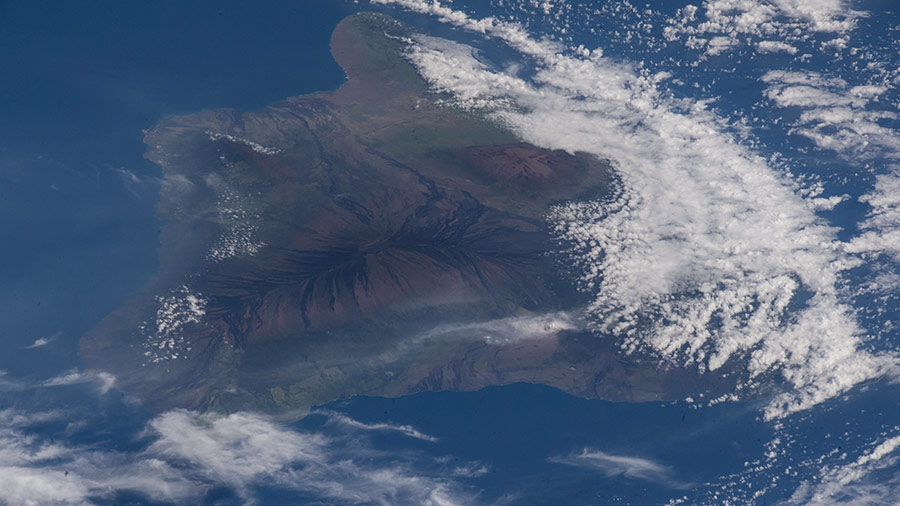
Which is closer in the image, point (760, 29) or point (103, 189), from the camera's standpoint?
point (103, 189)

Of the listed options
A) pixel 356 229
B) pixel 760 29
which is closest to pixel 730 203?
pixel 760 29

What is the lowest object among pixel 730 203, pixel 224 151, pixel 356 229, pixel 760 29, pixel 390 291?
pixel 390 291

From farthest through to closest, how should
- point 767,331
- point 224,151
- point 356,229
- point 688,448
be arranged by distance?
point 224,151, point 356,229, point 767,331, point 688,448

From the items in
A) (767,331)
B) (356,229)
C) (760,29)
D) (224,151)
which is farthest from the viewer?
(760,29)

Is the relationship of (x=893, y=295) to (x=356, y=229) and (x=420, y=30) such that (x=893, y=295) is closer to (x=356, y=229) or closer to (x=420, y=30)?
(x=356, y=229)

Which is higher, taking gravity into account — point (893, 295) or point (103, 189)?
point (103, 189)

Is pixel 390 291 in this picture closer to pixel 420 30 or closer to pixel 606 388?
pixel 606 388
